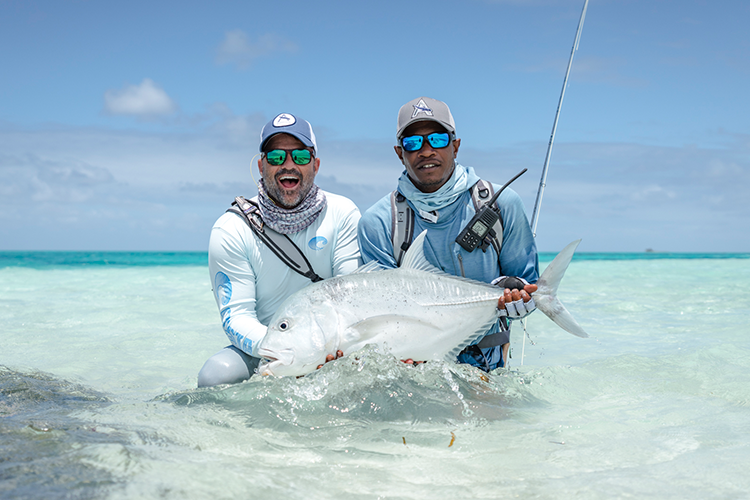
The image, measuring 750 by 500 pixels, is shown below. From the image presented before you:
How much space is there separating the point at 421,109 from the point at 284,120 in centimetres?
101

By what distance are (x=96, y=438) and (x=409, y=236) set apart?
2276 mm

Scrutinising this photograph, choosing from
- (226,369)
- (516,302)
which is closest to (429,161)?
(516,302)

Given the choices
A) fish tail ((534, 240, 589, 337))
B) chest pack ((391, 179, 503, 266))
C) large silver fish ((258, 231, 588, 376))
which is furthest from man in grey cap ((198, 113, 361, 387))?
fish tail ((534, 240, 589, 337))

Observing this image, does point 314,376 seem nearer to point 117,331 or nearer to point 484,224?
point 484,224

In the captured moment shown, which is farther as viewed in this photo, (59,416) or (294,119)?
(294,119)

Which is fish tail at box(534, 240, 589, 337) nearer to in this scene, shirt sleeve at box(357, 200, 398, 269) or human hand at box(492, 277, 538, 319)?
Result: human hand at box(492, 277, 538, 319)

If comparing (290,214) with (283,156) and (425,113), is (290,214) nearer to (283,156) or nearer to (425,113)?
(283,156)

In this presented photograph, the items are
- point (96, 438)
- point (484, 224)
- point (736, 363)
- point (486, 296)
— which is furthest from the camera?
point (736, 363)

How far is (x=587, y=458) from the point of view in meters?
2.81

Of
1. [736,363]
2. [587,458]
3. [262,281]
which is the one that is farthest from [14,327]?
[736,363]

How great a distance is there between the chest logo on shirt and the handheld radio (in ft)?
3.23

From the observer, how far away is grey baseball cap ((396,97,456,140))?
3754 millimetres

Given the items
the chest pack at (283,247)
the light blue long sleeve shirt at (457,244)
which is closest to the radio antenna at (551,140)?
the light blue long sleeve shirt at (457,244)

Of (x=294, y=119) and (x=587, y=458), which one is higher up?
(x=294, y=119)
